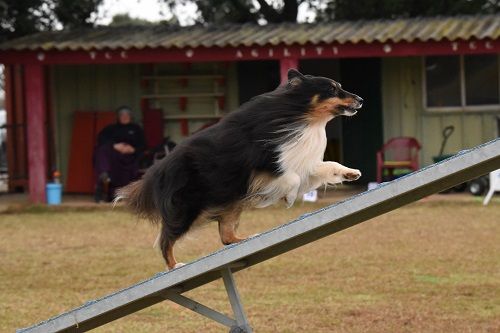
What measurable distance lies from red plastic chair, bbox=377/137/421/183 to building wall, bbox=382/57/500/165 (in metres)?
0.67

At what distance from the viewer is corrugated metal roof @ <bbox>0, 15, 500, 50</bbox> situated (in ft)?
55.3

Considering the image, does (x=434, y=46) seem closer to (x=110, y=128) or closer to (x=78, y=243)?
(x=110, y=128)

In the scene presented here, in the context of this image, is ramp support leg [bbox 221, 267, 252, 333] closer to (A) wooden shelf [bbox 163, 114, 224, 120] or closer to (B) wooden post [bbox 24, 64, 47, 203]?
(B) wooden post [bbox 24, 64, 47, 203]

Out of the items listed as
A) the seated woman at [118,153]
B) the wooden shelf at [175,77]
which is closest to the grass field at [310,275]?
the seated woman at [118,153]

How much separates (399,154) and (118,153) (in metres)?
4.74

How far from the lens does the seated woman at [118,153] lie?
1766 cm

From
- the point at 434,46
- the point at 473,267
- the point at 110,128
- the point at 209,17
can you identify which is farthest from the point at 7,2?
the point at 473,267

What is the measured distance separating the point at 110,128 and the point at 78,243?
15.8 ft

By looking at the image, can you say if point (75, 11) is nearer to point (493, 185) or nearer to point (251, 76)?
point (251, 76)

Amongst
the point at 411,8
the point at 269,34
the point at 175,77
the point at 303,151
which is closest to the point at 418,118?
the point at 269,34

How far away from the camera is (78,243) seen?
528 inches

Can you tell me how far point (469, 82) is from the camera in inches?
745

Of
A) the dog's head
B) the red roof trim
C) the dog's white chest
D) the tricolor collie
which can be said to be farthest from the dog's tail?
the red roof trim

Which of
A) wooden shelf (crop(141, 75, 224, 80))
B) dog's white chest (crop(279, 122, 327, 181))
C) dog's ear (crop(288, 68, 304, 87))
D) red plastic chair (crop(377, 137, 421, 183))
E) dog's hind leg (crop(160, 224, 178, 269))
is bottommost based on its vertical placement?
red plastic chair (crop(377, 137, 421, 183))
